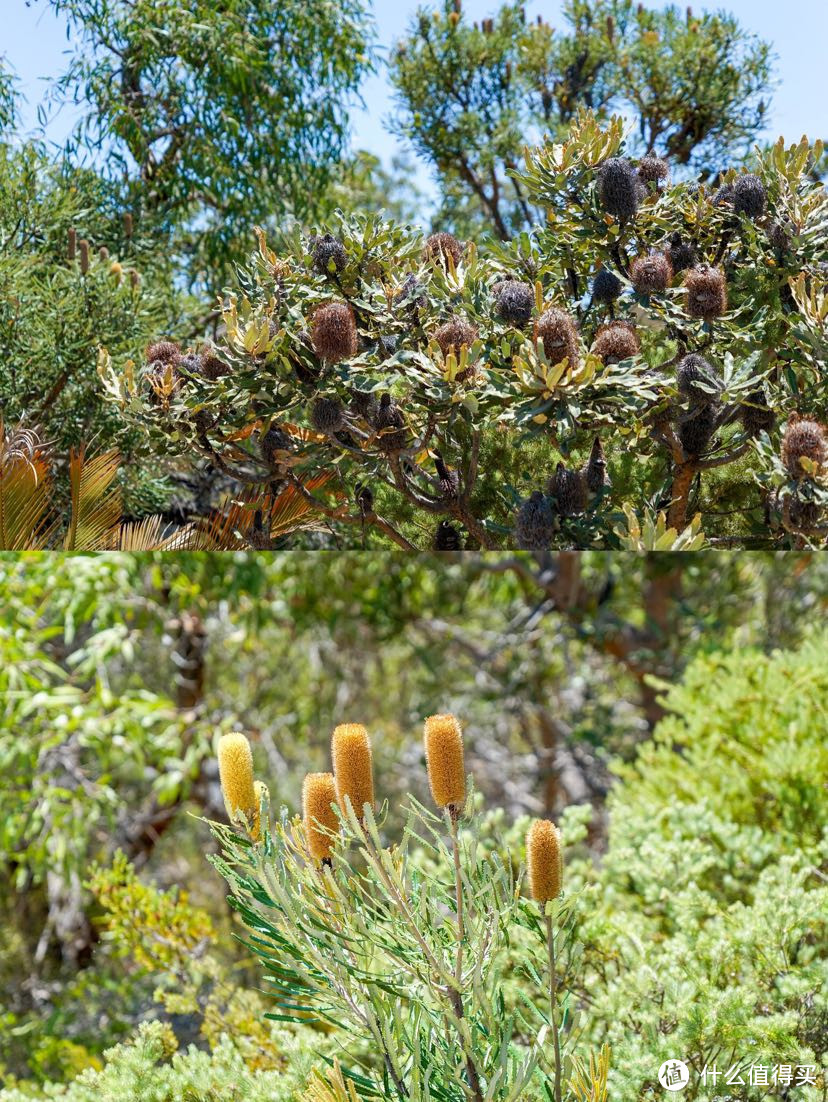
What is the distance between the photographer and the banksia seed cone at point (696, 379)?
1.43 m

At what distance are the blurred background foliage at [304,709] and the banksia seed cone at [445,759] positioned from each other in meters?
0.79

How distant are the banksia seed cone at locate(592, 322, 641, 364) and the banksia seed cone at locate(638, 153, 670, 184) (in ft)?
1.58

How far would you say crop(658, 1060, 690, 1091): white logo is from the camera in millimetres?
947

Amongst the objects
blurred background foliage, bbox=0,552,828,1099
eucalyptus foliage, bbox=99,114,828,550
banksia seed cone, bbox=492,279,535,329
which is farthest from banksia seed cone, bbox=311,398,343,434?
blurred background foliage, bbox=0,552,828,1099

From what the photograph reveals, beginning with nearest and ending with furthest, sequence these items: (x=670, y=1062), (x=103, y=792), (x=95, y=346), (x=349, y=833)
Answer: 1. (x=349, y=833)
2. (x=670, y=1062)
3. (x=103, y=792)
4. (x=95, y=346)

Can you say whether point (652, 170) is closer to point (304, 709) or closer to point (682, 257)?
point (682, 257)

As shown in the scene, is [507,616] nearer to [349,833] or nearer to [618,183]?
[618,183]

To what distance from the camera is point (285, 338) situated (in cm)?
149

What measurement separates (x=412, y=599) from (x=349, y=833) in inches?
85.3

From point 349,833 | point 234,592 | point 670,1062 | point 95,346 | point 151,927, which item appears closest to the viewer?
point 349,833

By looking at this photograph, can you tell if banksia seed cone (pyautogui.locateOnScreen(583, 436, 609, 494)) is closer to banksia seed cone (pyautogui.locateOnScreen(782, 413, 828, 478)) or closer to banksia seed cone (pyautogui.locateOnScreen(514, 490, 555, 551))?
banksia seed cone (pyautogui.locateOnScreen(514, 490, 555, 551))

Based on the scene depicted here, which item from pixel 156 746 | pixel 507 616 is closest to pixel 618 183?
pixel 156 746

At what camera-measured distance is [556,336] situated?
1.25 metres

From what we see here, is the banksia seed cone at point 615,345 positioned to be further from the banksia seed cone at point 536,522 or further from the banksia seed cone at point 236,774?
the banksia seed cone at point 236,774
